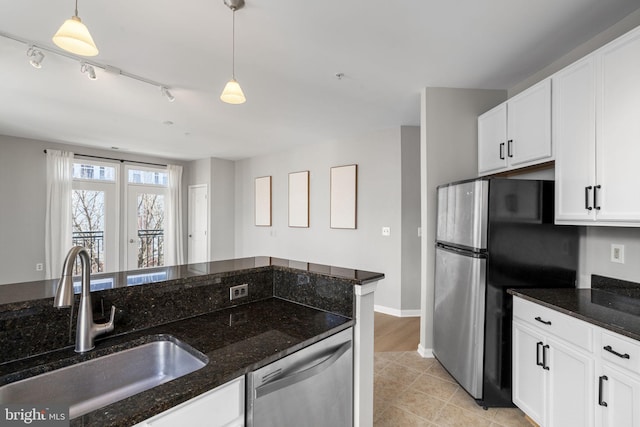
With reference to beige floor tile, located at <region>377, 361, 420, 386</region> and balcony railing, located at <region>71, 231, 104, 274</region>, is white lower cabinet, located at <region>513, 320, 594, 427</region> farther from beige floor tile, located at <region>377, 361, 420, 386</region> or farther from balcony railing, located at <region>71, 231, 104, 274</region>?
balcony railing, located at <region>71, 231, 104, 274</region>

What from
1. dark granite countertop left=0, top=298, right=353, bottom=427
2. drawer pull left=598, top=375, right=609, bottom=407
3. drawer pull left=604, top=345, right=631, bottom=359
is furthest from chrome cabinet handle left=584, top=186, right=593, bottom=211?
dark granite countertop left=0, top=298, right=353, bottom=427

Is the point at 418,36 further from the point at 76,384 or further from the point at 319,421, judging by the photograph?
the point at 76,384

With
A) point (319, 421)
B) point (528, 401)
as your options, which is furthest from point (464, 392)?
point (319, 421)

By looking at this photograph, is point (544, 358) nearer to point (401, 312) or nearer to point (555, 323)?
point (555, 323)

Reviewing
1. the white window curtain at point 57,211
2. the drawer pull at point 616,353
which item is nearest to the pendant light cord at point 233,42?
the drawer pull at point 616,353

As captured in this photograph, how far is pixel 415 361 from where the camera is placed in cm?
283

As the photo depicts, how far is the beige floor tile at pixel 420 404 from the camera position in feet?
6.88

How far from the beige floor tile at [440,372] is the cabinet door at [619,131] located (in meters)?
1.67

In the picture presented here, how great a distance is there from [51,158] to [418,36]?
591 cm

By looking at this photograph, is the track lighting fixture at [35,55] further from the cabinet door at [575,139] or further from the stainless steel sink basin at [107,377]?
the cabinet door at [575,139]

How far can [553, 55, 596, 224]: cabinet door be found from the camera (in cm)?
179

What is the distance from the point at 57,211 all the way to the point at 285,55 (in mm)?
5025

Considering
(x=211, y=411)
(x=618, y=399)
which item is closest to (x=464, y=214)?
(x=618, y=399)

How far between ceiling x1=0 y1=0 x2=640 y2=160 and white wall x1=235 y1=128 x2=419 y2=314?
1.99 feet
